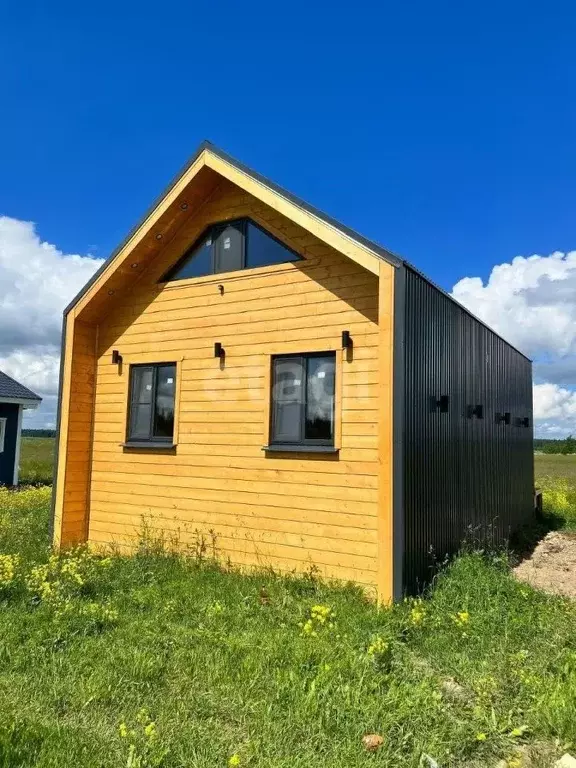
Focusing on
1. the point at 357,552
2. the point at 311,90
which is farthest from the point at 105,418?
the point at 311,90

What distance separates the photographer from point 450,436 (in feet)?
26.0

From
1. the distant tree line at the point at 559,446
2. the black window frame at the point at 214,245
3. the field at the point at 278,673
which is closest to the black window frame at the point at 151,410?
the black window frame at the point at 214,245

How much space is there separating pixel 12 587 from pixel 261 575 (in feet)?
10.4

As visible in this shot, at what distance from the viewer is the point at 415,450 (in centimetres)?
664

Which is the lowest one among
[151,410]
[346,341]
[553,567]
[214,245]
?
[553,567]

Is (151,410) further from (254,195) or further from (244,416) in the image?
(254,195)

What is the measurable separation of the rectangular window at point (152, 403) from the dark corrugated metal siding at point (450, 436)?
4289 millimetres

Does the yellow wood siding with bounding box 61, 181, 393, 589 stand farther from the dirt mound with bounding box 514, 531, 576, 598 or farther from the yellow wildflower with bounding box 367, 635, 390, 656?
the dirt mound with bounding box 514, 531, 576, 598

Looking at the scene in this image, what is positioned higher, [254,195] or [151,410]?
[254,195]

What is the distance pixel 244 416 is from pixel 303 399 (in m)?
1.08

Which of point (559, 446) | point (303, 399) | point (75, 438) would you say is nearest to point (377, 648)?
point (303, 399)

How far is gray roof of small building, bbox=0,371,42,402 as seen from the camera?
19.8 meters

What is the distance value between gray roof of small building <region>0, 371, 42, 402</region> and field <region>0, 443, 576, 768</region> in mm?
14714

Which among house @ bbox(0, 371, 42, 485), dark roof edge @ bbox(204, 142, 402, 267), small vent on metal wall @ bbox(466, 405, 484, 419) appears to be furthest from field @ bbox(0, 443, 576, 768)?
house @ bbox(0, 371, 42, 485)
